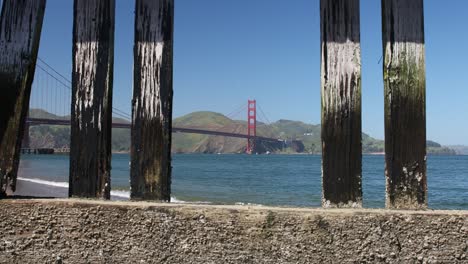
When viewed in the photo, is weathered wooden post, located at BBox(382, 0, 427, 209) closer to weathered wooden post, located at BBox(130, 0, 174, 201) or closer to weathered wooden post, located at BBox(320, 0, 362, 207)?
weathered wooden post, located at BBox(320, 0, 362, 207)

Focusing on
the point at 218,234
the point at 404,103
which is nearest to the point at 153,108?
the point at 218,234

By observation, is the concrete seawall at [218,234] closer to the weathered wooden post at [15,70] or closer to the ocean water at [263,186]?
the weathered wooden post at [15,70]

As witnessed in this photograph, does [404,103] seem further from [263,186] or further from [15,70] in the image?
[263,186]

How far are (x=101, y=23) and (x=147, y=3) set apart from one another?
241mm

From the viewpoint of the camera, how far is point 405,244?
188cm

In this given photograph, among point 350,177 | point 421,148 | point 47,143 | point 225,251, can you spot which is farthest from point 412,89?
point 47,143

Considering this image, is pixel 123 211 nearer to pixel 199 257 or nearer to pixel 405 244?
pixel 199 257

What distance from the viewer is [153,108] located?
2152 millimetres

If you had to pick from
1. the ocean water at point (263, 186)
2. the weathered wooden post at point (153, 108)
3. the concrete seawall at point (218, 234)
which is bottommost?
the ocean water at point (263, 186)

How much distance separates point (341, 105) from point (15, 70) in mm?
1568

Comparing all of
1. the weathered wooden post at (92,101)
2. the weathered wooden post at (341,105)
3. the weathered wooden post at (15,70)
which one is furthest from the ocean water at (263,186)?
the weathered wooden post at (15,70)

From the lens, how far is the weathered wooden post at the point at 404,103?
2020mm

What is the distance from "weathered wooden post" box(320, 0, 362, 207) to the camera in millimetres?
2064

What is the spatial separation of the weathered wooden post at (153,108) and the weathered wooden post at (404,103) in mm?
977
